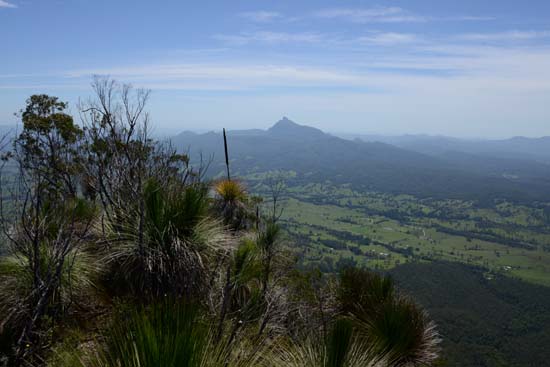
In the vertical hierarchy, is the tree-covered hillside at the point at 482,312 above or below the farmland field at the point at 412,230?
above

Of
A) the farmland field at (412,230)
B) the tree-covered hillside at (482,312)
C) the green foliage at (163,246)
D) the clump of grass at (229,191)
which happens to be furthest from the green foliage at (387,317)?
the farmland field at (412,230)

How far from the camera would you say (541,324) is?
161ft

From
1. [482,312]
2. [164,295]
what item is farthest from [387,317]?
[482,312]

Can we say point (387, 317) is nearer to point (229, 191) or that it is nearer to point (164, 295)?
point (164, 295)

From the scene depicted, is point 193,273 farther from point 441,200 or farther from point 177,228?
point 441,200

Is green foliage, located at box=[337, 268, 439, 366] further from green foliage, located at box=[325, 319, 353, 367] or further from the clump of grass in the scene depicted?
the clump of grass

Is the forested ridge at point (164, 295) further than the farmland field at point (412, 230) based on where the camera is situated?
No

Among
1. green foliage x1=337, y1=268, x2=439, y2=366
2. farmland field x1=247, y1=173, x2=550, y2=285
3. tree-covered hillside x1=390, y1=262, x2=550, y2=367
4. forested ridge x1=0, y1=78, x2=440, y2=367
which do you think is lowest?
farmland field x1=247, y1=173, x2=550, y2=285

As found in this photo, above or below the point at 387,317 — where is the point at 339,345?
above

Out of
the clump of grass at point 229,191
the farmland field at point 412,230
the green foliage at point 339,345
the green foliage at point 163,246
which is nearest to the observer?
the green foliage at point 339,345

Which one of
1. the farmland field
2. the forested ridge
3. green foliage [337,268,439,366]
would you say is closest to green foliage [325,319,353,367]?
the forested ridge

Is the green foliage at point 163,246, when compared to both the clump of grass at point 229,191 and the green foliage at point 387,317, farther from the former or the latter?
the clump of grass at point 229,191

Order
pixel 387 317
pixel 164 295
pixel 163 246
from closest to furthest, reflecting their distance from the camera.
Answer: pixel 164 295
pixel 163 246
pixel 387 317

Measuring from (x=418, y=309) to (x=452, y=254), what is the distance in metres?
92.9
